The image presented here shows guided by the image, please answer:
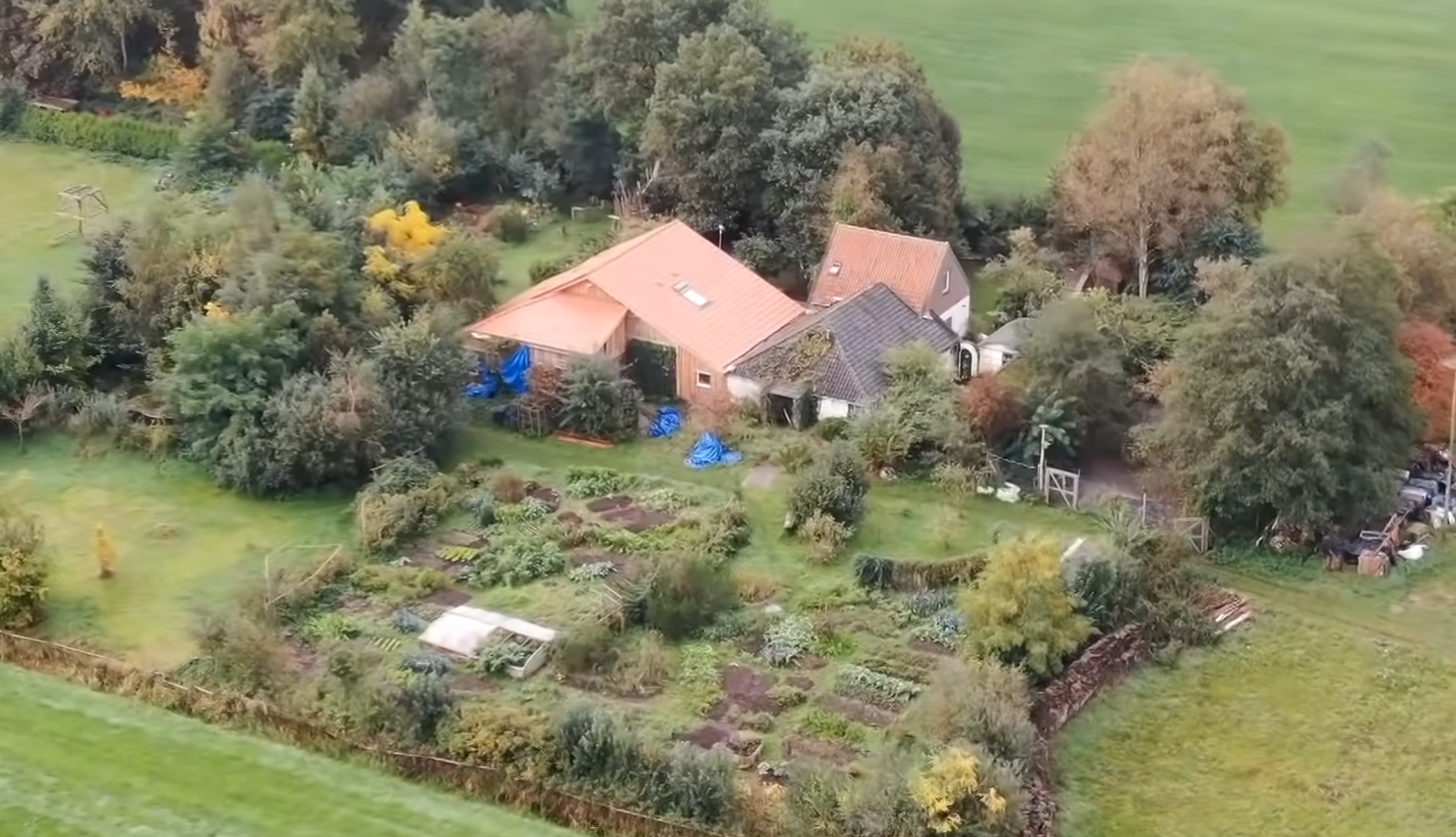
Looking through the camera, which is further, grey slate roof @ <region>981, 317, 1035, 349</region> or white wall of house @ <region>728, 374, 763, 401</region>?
grey slate roof @ <region>981, 317, 1035, 349</region>

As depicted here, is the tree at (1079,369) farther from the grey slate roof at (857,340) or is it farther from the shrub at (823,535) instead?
the shrub at (823,535)

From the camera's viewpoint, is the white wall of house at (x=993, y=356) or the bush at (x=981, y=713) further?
the white wall of house at (x=993, y=356)

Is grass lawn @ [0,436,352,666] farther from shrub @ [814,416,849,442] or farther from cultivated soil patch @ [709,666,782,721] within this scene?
shrub @ [814,416,849,442]

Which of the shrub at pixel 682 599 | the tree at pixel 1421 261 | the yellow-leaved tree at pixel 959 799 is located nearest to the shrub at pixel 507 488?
the shrub at pixel 682 599

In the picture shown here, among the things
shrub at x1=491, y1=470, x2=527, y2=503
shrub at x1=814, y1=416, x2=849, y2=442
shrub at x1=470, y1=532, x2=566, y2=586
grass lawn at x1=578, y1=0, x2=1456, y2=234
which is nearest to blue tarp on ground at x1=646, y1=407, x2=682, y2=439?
shrub at x1=814, y1=416, x2=849, y2=442

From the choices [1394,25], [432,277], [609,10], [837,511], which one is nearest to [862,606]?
[837,511]

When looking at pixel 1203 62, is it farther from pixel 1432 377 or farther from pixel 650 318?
pixel 650 318

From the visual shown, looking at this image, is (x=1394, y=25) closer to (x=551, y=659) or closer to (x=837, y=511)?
(x=837, y=511)
